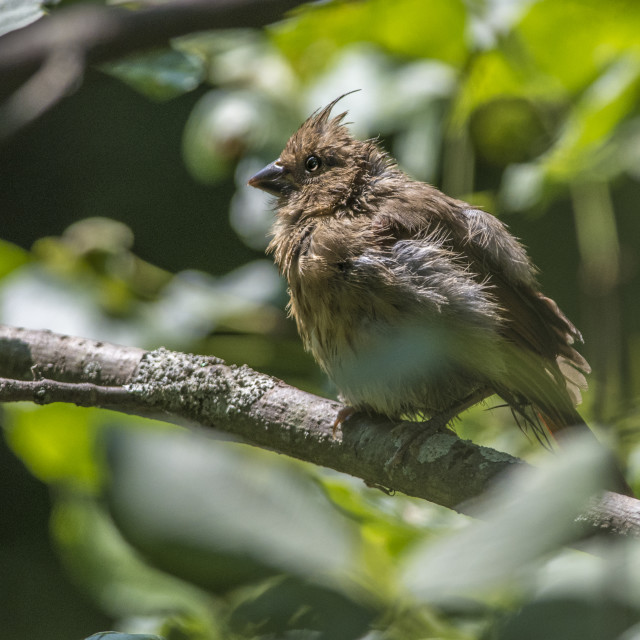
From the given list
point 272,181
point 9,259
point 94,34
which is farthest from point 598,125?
point 9,259

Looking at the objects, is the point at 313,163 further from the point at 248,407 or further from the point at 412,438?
the point at 412,438

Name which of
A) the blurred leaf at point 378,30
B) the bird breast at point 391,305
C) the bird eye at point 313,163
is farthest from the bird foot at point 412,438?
the blurred leaf at point 378,30

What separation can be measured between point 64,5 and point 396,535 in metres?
2.01

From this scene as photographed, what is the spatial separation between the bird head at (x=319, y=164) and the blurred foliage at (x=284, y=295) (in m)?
0.08

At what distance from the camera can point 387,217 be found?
2568mm

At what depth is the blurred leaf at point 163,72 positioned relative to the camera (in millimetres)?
2250

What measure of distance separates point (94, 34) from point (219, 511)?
2.22 metres

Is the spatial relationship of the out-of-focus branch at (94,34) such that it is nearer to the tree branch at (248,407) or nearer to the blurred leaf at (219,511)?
the tree branch at (248,407)

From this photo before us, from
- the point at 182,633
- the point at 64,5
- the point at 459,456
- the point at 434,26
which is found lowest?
the point at 459,456

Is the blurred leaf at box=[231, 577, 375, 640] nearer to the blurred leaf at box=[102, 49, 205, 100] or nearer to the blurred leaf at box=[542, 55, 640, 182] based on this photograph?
the blurred leaf at box=[102, 49, 205, 100]

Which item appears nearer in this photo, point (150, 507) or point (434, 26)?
point (150, 507)

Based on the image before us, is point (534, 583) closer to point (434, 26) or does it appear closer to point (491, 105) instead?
point (434, 26)

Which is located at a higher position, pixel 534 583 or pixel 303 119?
pixel 303 119

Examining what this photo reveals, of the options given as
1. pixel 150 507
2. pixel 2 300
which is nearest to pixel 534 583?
pixel 150 507
